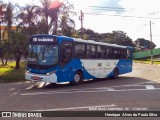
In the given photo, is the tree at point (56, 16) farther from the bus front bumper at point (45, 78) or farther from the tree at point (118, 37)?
the tree at point (118, 37)

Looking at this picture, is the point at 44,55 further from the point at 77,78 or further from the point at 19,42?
the point at 19,42

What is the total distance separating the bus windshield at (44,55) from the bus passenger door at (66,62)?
396 mm

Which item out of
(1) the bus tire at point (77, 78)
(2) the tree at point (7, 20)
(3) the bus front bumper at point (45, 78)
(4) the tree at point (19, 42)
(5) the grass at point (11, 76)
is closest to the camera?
(3) the bus front bumper at point (45, 78)

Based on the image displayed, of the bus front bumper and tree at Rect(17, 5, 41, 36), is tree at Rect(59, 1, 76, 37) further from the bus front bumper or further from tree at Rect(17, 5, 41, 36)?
the bus front bumper

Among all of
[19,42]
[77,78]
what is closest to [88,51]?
[77,78]

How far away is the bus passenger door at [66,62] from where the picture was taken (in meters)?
18.3

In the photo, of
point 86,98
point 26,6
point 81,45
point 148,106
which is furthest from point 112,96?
point 26,6

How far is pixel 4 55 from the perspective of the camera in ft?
129

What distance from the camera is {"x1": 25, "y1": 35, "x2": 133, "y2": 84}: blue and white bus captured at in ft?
59.2

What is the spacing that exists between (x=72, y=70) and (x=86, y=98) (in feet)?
19.6

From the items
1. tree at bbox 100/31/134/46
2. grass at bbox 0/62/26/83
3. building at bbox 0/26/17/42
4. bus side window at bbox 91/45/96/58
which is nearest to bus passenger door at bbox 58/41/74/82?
bus side window at bbox 91/45/96/58

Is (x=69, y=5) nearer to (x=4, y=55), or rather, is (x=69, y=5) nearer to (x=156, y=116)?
(x=4, y=55)

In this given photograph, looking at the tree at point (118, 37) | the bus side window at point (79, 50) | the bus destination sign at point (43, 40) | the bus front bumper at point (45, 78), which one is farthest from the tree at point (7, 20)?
the tree at point (118, 37)

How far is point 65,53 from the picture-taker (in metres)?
18.6
